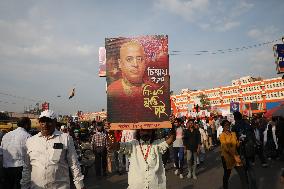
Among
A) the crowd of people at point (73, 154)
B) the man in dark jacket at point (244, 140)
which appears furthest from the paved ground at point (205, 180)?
the crowd of people at point (73, 154)

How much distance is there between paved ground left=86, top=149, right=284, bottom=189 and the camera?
33.7 ft

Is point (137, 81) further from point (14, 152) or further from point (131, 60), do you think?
point (14, 152)

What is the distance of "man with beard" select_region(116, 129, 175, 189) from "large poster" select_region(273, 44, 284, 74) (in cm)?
2023

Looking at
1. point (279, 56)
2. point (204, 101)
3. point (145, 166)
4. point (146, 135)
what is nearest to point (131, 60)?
point (146, 135)

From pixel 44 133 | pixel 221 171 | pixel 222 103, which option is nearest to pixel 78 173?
pixel 44 133

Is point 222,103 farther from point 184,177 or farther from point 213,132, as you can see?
point 184,177

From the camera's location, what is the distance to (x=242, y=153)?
885 centimetres

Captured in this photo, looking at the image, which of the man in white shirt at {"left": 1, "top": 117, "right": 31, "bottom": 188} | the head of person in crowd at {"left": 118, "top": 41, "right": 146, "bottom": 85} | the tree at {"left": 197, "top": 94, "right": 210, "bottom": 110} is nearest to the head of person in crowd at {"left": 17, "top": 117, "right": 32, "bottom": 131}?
→ the man in white shirt at {"left": 1, "top": 117, "right": 31, "bottom": 188}

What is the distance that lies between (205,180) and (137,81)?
7.47 metres

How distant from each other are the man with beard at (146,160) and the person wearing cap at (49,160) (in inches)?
40.7

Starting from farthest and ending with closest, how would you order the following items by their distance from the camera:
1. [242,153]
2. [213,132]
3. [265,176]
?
1. [213,132]
2. [265,176]
3. [242,153]

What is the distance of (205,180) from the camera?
11.3 metres

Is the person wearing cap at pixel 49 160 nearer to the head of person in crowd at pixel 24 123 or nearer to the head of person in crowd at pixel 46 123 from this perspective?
the head of person in crowd at pixel 46 123

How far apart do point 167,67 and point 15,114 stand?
189 ft
